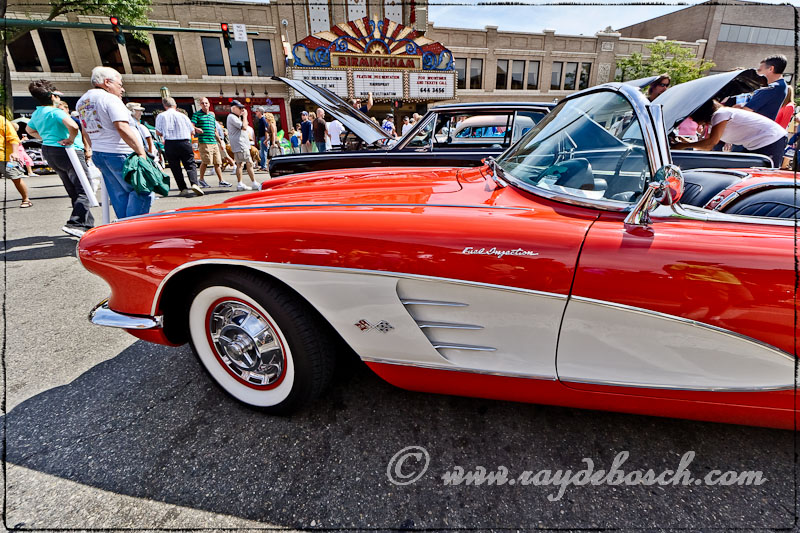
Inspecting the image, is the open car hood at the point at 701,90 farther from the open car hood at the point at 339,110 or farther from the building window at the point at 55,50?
the building window at the point at 55,50

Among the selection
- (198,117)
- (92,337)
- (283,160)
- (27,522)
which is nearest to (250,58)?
(198,117)

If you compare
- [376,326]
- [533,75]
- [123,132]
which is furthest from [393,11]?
[376,326]

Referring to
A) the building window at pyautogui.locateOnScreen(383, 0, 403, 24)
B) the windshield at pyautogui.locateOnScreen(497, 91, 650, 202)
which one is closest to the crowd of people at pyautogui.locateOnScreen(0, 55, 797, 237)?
the windshield at pyautogui.locateOnScreen(497, 91, 650, 202)

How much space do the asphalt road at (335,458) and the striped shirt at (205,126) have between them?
6.10m

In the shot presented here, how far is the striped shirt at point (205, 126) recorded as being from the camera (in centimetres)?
701

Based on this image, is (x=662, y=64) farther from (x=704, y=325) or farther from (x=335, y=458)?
(x=335, y=458)

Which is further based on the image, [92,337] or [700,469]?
[92,337]

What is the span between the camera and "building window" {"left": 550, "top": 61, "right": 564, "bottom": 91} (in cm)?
2572

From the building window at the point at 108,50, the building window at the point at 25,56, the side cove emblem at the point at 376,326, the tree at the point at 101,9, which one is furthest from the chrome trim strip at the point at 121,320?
the building window at the point at 25,56

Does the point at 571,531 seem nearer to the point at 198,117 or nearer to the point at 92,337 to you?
the point at 92,337

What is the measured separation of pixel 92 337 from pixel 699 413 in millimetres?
3071

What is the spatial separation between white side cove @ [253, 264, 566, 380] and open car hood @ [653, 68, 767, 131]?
1.32m

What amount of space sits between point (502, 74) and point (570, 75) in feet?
16.7

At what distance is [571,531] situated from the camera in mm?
1177
